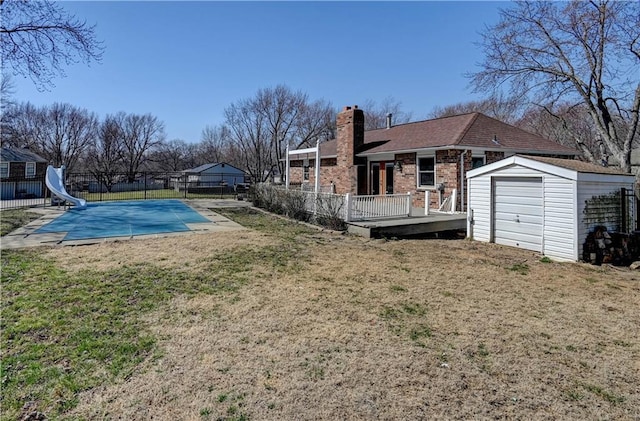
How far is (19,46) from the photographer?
1280 cm

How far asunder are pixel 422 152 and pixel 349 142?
4504mm

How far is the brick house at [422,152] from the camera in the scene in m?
13.9

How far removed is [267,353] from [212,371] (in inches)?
22.9

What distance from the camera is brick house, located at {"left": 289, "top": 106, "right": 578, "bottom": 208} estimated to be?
13.9 metres

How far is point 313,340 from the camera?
396 cm

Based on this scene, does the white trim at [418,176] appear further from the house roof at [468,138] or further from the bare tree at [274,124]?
the bare tree at [274,124]

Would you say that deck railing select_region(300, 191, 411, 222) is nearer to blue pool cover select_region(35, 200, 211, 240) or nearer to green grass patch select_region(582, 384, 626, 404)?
blue pool cover select_region(35, 200, 211, 240)

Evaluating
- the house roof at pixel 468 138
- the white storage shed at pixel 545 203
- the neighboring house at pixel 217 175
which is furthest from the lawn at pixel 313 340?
the neighboring house at pixel 217 175

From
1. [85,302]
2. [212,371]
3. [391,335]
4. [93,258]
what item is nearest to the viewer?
→ [212,371]

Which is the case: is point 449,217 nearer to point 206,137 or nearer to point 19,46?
point 19,46

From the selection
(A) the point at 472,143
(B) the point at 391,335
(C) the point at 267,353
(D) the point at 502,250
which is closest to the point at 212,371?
(C) the point at 267,353

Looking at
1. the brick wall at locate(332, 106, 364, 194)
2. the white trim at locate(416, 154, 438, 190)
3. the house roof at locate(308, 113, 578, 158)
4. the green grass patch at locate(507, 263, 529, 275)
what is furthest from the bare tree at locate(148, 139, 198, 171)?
the green grass patch at locate(507, 263, 529, 275)

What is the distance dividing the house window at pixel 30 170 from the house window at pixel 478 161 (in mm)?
38093

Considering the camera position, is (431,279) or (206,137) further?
(206,137)
